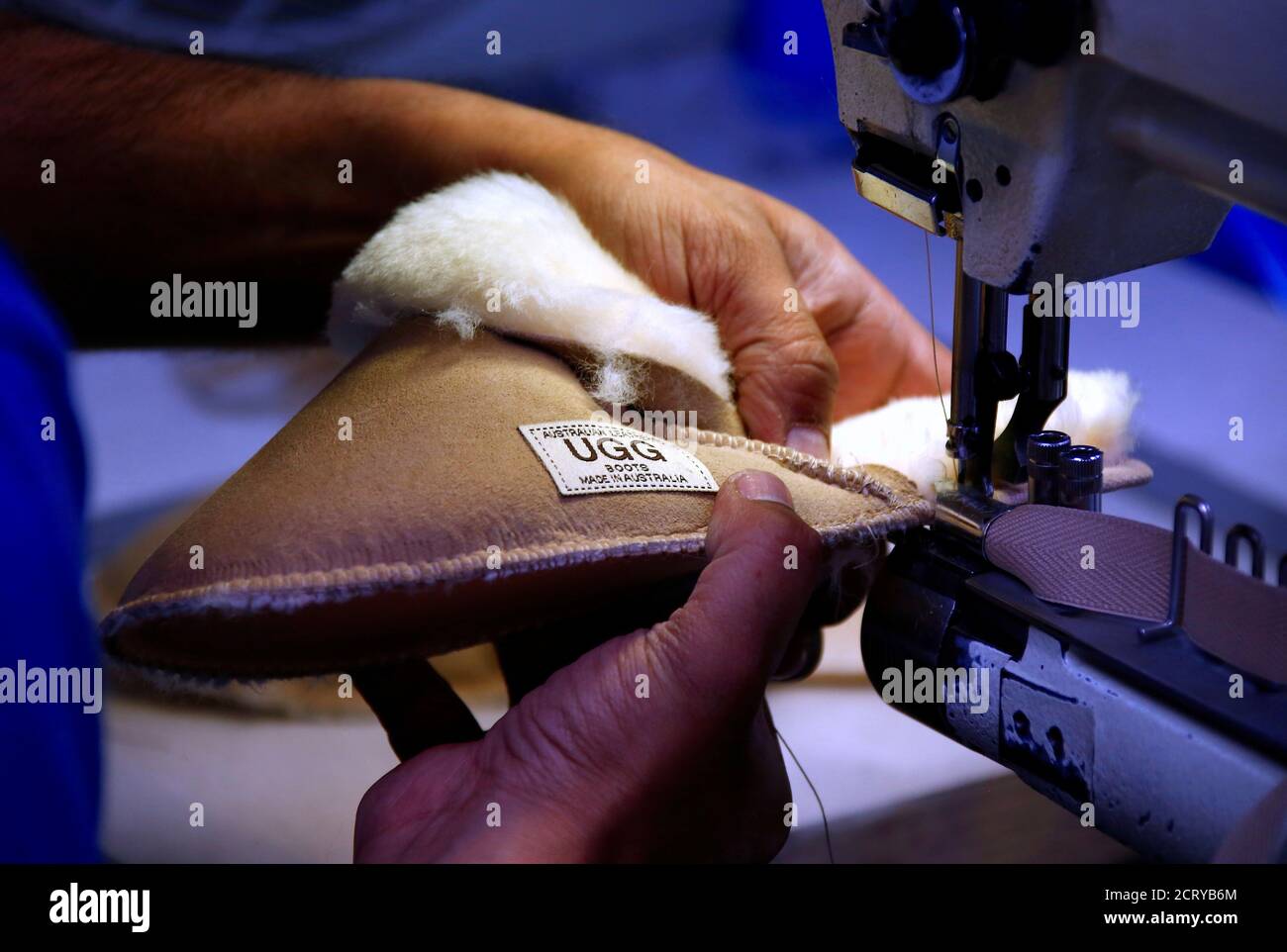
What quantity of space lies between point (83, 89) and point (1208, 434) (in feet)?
3.84

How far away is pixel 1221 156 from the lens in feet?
1.56

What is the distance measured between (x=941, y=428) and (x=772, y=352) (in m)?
0.15

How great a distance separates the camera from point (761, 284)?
2.94 ft

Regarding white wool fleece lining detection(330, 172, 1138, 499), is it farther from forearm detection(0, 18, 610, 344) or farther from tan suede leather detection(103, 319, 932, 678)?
forearm detection(0, 18, 610, 344)

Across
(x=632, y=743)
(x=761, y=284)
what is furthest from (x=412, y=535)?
(x=761, y=284)

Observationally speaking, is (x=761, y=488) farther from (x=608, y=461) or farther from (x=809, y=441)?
(x=809, y=441)

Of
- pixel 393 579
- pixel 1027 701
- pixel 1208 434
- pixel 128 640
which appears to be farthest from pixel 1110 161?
pixel 1208 434

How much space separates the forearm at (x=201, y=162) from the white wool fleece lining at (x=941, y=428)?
436 mm

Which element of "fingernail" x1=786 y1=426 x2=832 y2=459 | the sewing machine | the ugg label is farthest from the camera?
"fingernail" x1=786 y1=426 x2=832 y2=459

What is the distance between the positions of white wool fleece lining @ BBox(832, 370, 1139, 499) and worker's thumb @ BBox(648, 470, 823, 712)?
0.15 m

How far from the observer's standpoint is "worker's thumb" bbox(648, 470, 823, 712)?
Result: 0.56 metres

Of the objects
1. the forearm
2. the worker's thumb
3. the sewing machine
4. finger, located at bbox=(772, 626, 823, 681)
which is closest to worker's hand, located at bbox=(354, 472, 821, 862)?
the worker's thumb

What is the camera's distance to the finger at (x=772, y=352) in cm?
82

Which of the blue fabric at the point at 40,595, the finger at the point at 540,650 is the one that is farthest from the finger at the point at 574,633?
the blue fabric at the point at 40,595
